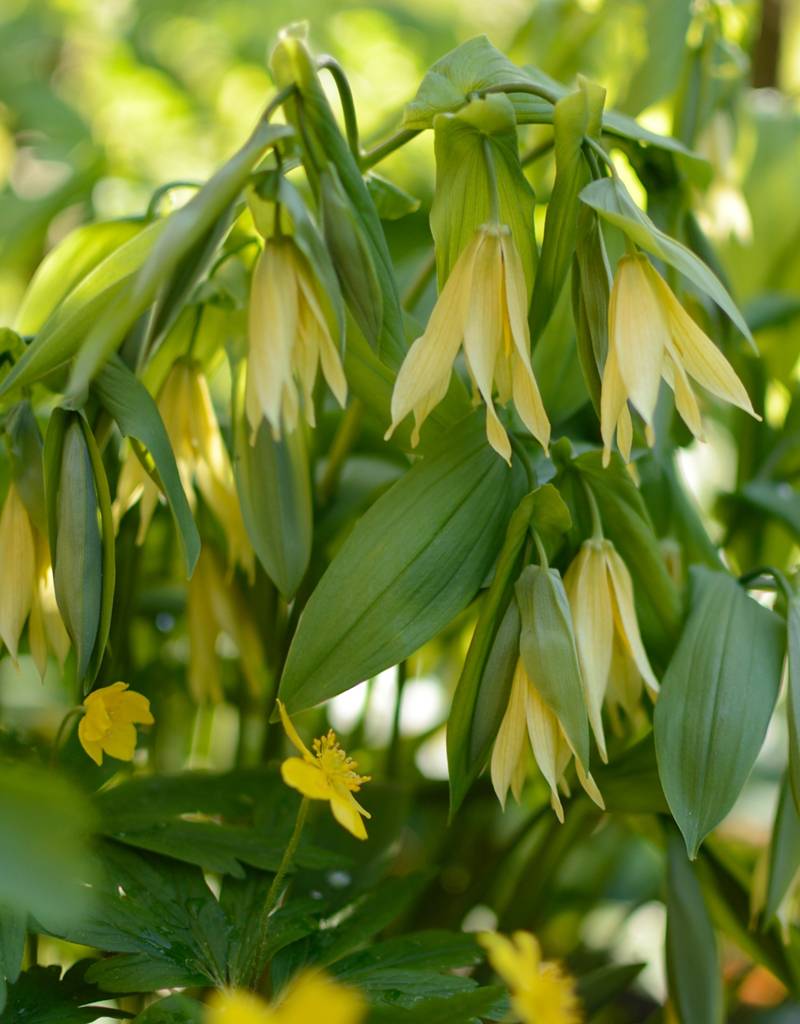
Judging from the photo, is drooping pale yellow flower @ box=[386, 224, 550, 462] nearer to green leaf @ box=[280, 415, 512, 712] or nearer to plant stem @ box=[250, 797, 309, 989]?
green leaf @ box=[280, 415, 512, 712]

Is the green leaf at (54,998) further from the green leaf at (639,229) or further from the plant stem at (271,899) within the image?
the green leaf at (639,229)

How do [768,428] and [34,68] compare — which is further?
[34,68]

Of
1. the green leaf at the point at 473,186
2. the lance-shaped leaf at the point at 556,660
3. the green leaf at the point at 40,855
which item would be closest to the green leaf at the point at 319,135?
the green leaf at the point at 473,186

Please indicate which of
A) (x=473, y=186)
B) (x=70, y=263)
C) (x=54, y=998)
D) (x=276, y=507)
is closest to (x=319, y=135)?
(x=473, y=186)

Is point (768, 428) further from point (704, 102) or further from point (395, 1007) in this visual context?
point (395, 1007)

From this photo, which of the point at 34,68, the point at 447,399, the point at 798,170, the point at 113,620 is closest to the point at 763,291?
the point at 798,170

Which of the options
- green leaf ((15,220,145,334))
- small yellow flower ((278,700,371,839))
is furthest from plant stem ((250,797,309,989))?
green leaf ((15,220,145,334))

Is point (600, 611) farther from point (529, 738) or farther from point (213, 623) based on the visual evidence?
point (213, 623)
